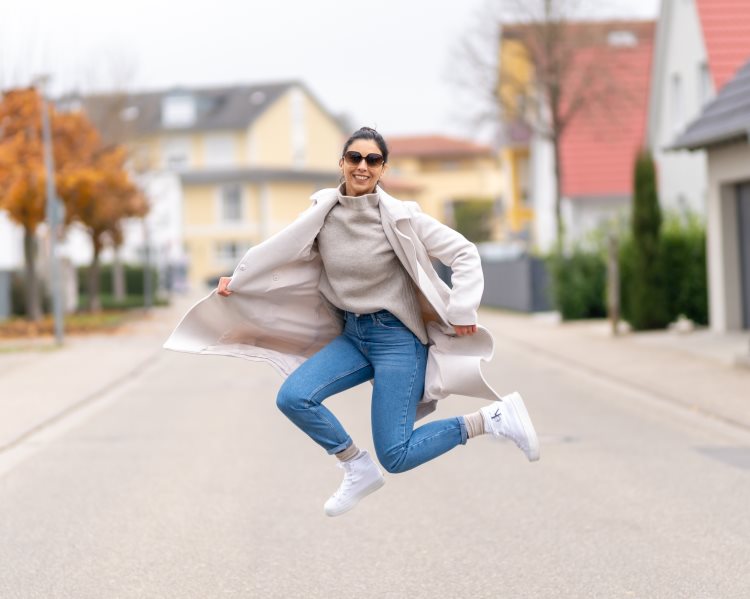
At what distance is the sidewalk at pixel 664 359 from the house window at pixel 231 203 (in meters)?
52.4

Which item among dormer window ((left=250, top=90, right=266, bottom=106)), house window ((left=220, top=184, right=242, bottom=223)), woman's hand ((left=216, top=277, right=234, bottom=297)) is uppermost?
dormer window ((left=250, top=90, right=266, bottom=106))

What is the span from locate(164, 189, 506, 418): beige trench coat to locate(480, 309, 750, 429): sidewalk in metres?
6.11

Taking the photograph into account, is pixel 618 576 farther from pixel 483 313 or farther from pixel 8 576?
pixel 483 313

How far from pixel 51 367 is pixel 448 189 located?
86150 millimetres

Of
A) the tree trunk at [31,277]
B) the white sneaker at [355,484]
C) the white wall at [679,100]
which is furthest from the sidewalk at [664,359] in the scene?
the tree trunk at [31,277]

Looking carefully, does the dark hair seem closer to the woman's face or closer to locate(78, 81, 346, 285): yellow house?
the woman's face

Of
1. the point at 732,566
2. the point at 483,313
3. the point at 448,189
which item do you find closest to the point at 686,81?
the point at 483,313

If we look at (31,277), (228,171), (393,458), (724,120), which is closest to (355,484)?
(393,458)

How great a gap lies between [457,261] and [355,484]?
1.02 meters

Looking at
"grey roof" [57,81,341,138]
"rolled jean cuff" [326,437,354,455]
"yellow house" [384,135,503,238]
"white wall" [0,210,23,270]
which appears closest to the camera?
"rolled jean cuff" [326,437,354,455]

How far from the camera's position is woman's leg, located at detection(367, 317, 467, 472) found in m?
5.42

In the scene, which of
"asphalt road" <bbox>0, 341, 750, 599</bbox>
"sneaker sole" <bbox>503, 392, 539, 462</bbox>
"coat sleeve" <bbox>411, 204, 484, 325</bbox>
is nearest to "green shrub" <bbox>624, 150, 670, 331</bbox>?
"asphalt road" <bbox>0, 341, 750, 599</bbox>

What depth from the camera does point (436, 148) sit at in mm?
105500

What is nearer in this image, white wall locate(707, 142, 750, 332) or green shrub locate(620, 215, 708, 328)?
white wall locate(707, 142, 750, 332)
